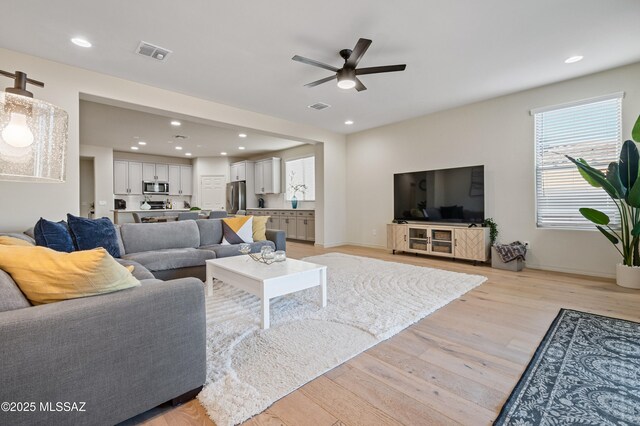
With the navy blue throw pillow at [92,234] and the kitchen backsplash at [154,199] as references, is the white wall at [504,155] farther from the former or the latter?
the kitchen backsplash at [154,199]

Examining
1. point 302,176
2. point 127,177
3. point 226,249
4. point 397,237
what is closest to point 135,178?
point 127,177

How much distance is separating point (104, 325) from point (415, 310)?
2.36 metres

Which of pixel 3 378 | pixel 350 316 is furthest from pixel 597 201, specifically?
pixel 3 378

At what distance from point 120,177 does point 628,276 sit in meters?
11.3

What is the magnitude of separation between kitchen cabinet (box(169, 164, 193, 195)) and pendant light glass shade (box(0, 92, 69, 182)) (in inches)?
352

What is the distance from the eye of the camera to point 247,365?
69.8 inches

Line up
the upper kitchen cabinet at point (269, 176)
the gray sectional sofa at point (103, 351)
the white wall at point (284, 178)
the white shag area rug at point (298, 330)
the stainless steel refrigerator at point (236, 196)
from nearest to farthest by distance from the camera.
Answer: the gray sectional sofa at point (103, 351), the white shag area rug at point (298, 330), the white wall at point (284, 178), the upper kitchen cabinet at point (269, 176), the stainless steel refrigerator at point (236, 196)

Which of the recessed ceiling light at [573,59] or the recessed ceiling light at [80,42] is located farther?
the recessed ceiling light at [573,59]

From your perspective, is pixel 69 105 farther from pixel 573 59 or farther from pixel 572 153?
pixel 572 153

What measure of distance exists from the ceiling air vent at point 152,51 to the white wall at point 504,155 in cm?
440

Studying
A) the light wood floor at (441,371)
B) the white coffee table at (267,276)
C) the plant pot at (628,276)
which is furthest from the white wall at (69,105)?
the plant pot at (628,276)

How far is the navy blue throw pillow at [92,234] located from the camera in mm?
2804

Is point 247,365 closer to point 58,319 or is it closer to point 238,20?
point 58,319

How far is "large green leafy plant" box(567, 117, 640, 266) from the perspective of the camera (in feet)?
10.5
